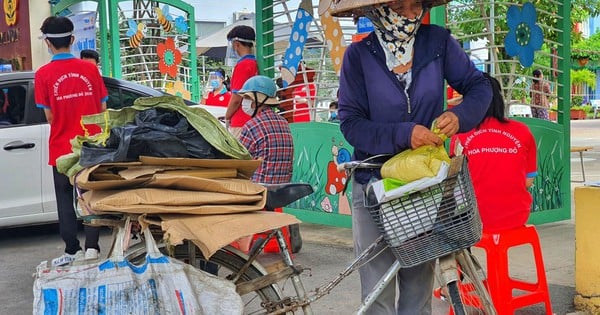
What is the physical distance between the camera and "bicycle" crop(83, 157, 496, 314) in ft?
10.2

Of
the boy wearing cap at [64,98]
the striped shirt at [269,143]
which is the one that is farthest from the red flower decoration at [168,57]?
the striped shirt at [269,143]

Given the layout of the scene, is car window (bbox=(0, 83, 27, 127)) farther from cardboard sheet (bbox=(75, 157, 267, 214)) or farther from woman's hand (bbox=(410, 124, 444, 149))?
woman's hand (bbox=(410, 124, 444, 149))

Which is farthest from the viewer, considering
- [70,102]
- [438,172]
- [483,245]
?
[70,102]

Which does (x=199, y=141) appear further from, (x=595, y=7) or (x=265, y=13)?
(x=595, y=7)

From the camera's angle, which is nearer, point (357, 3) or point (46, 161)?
point (357, 3)

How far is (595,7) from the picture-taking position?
16750 millimetres

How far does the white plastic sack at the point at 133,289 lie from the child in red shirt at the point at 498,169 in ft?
6.26

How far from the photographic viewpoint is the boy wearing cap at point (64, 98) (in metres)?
5.97

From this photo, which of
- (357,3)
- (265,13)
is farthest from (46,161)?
(357,3)

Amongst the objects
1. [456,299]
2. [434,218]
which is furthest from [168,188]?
[456,299]

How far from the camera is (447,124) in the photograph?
312 centimetres

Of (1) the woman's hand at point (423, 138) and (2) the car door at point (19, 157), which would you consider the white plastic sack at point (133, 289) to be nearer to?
(1) the woman's hand at point (423, 138)

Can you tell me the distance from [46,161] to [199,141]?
4331 millimetres

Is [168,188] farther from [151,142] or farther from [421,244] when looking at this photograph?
[421,244]
